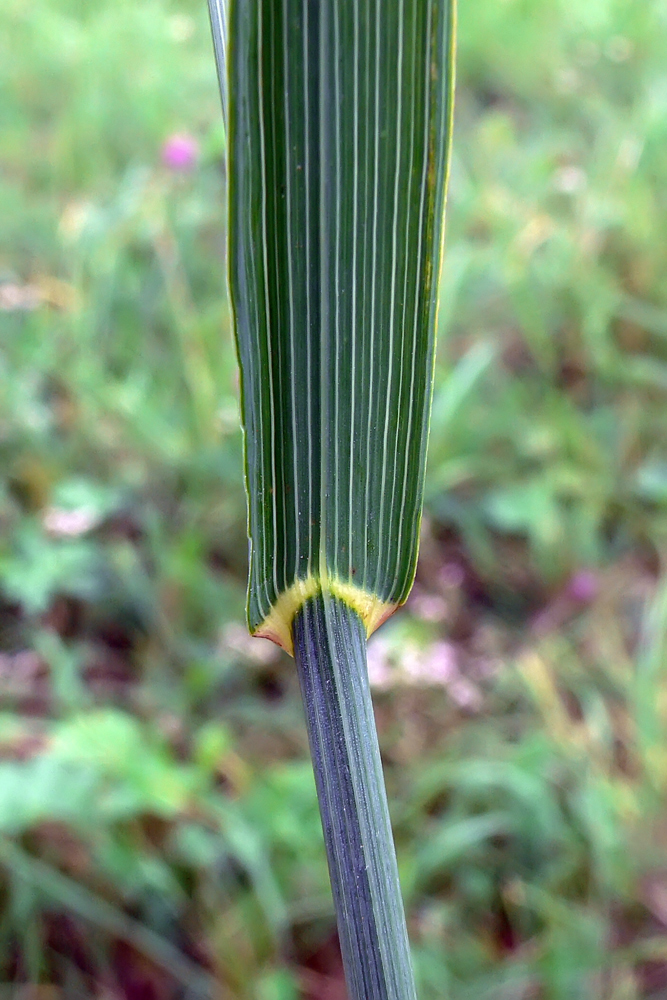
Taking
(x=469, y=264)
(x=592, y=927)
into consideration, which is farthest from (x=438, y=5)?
(x=469, y=264)

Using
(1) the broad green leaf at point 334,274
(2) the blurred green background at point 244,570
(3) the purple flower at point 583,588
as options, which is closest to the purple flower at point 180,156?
(2) the blurred green background at point 244,570

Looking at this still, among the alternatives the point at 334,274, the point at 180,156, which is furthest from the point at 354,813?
the point at 180,156

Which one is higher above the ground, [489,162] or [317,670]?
[489,162]

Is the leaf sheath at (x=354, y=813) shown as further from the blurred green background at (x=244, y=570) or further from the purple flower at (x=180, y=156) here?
the purple flower at (x=180, y=156)

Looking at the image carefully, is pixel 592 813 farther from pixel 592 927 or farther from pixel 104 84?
pixel 104 84

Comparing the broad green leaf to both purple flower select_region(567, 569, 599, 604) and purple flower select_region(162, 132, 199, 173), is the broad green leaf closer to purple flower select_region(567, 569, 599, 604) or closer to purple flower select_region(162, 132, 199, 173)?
purple flower select_region(567, 569, 599, 604)

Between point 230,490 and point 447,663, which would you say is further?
point 230,490
